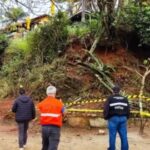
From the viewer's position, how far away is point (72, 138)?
15711 mm

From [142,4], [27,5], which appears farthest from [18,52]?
[27,5]

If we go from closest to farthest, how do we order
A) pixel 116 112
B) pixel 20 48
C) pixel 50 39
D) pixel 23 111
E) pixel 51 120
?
pixel 51 120 → pixel 116 112 → pixel 23 111 → pixel 50 39 → pixel 20 48

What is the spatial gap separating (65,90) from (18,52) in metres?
6.08

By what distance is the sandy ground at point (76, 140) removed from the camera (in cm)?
1430

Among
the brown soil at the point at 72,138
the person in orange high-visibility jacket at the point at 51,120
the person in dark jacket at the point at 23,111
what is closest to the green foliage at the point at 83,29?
the brown soil at the point at 72,138

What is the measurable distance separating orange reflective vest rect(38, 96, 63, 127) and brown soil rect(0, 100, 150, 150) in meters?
3.11

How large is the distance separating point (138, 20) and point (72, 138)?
7.49 meters

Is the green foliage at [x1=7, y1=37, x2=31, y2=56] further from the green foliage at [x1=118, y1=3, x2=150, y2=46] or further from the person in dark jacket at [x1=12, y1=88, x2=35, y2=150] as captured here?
the person in dark jacket at [x1=12, y1=88, x2=35, y2=150]

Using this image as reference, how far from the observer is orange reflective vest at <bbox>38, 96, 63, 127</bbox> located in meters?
11.1

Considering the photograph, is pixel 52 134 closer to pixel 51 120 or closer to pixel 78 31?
pixel 51 120

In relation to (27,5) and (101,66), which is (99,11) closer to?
(101,66)

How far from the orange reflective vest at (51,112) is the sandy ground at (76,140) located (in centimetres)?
311

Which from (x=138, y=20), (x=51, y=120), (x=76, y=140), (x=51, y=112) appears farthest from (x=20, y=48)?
(x=51, y=120)

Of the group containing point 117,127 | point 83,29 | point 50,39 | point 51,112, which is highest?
point 83,29
